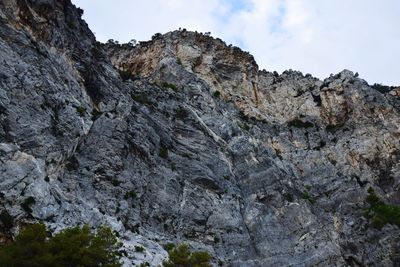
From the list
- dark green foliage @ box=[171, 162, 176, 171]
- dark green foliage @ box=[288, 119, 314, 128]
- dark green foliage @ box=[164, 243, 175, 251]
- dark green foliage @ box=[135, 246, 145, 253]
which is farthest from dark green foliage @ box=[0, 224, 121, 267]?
dark green foliage @ box=[288, 119, 314, 128]

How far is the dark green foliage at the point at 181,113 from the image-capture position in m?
48.8

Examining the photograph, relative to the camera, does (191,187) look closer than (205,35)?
Yes

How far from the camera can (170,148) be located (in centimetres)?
4369

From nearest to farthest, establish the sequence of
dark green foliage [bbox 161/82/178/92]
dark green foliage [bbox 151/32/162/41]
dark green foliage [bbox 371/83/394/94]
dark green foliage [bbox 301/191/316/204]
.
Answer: dark green foliage [bbox 301/191/316/204], dark green foliage [bbox 161/82/178/92], dark green foliage [bbox 151/32/162/41], dark green foliage [bbox 371/83/394/94]

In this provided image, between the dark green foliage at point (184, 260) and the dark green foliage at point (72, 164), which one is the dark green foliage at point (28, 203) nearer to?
the dark green foliage at point (72, 164)

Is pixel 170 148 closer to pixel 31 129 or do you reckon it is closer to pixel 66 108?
pixel 66 108

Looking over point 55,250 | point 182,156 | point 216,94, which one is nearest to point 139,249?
point 55,250

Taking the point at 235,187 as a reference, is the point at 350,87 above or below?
above

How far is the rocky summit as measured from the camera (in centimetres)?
3109

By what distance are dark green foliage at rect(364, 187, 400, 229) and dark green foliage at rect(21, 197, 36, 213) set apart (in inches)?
1168

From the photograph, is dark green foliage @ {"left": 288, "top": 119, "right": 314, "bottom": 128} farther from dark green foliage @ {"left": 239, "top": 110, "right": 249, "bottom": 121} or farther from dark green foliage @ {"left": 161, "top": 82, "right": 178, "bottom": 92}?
dark green foliage @ {"left": 161, "top": 82, "right": 178, "bottom": 92}

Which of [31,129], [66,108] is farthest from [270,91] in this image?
[31,129]

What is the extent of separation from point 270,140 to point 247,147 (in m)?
7.44

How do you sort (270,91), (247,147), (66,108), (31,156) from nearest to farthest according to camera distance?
(31,156), (66,108), (247,147), (270,91)
